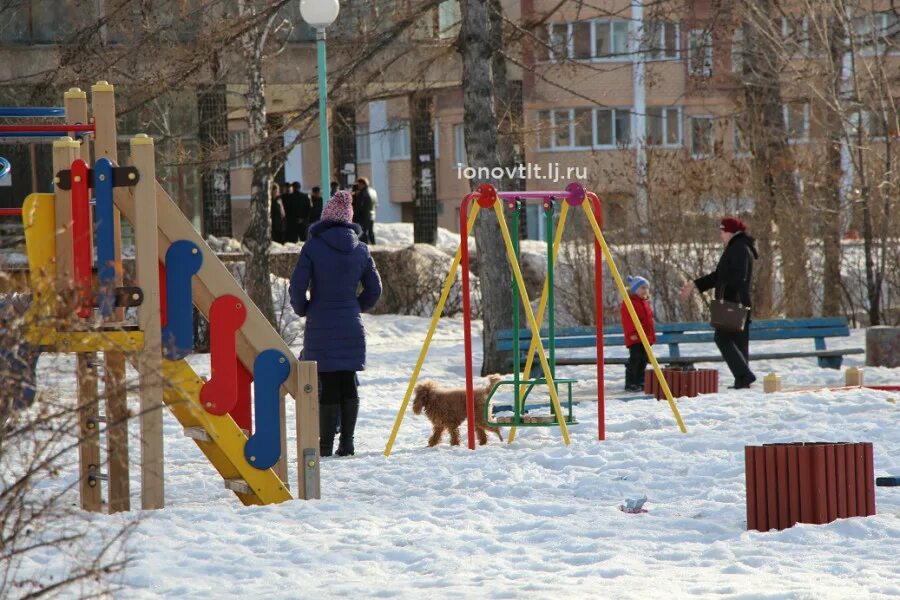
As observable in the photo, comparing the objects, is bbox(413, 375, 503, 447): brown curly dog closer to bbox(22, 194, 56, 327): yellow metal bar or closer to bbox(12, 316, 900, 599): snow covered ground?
bbox(12, 316, 900, 599): snow covered ground

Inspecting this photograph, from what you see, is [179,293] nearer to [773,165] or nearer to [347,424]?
[347,424]

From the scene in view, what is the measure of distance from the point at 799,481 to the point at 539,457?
8.02 feet

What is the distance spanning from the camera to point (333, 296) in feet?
31.4

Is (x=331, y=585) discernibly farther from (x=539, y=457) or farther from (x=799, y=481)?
(x=539, y=457)

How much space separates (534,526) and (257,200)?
13.0 m

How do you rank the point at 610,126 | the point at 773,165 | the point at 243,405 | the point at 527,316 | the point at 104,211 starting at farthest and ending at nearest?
the point at 610,126, the point at 773,165, the point at 527,316, the point at 243,405, the point at 104,211

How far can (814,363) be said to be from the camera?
1705 centimetres

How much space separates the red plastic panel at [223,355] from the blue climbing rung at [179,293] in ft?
0.57

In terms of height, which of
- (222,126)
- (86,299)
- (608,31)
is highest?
(608,31)

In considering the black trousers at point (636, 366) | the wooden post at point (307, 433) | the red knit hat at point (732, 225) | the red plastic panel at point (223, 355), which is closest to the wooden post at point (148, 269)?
the red plastic panel at point (223, 355)

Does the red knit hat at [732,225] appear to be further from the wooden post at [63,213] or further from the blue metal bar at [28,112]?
the wooden post at [63,213]

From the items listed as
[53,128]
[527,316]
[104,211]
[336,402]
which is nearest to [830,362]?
[527,316]

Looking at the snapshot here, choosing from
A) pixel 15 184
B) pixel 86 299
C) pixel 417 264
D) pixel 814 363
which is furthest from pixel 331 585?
pixel 15 184

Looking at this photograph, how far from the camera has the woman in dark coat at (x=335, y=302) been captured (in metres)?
9.55
